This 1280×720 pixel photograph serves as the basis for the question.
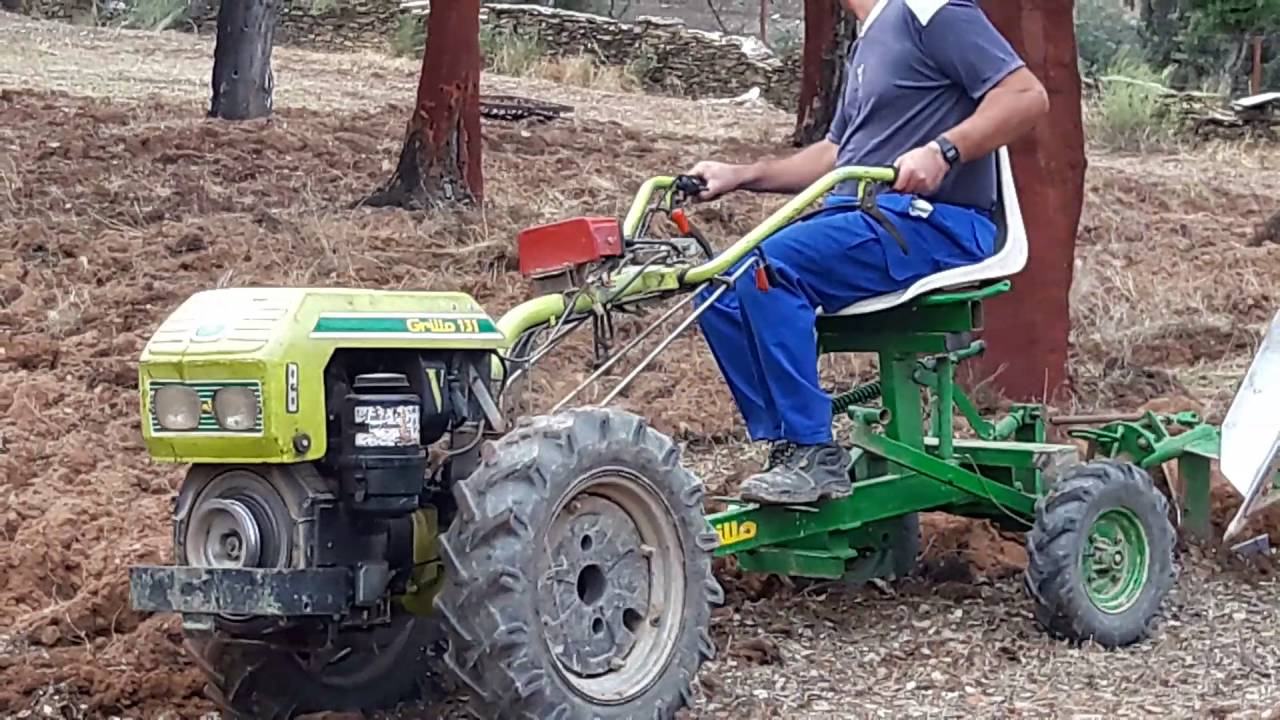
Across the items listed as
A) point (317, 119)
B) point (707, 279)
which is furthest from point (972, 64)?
point (317, 119)

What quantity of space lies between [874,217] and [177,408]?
1.83 metres

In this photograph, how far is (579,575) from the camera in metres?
3.98

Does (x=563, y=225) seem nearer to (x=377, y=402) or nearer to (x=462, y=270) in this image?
(x=377, y=402)

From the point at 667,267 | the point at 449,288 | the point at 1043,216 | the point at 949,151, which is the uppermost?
the point at 949,151

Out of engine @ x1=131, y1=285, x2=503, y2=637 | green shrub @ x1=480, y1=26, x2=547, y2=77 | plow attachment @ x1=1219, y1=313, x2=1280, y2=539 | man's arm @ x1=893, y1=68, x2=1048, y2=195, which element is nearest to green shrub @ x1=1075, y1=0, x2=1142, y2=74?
green shrub @ x1=480, y1=26, x2=547, y2=77

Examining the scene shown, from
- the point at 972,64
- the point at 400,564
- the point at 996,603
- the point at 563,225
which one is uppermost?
the point at 972,64

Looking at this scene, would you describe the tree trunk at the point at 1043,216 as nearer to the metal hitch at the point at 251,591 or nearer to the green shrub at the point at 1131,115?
the metal hitch at the point at 251,591

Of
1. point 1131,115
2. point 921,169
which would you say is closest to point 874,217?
point 921,169

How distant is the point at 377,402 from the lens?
12.3ft

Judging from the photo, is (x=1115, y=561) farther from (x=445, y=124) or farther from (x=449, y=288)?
(x=445, y=124)

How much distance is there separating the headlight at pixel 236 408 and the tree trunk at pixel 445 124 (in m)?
6.76

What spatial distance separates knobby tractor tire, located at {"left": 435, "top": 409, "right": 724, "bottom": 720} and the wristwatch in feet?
3.85

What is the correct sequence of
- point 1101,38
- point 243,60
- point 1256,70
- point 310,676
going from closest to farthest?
1. point 310,676
2. point 243,60
3. point 1256,70
4. point 1101,38

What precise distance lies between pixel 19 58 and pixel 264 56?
5.11 m
